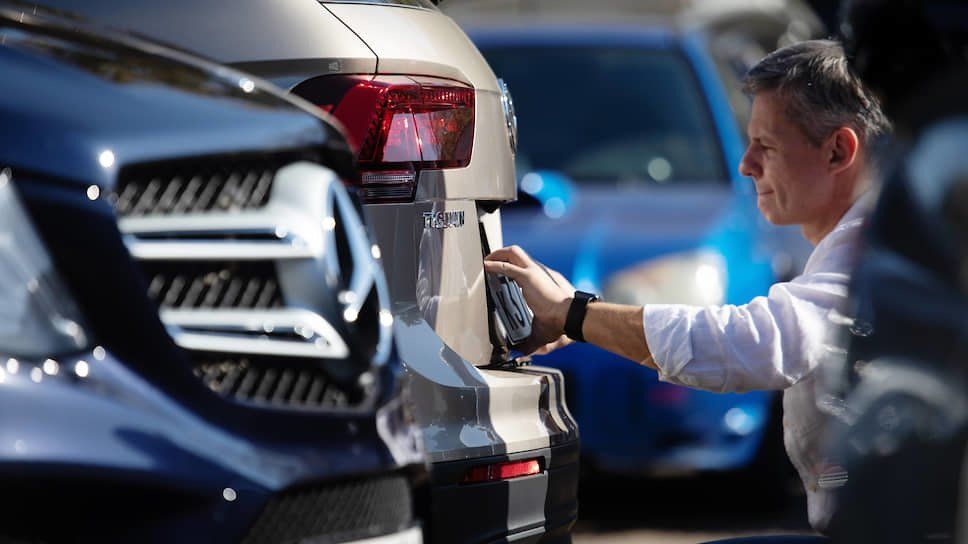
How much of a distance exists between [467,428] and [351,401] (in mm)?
878

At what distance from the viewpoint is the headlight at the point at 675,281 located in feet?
19.4

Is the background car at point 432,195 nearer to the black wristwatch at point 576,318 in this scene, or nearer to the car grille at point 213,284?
the black wristwatch at point 576,318

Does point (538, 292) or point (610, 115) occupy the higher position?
point (538, 292)

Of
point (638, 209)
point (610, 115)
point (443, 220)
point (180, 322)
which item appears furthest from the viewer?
point (610, 115)

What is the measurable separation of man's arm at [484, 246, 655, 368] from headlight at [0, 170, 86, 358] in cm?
132

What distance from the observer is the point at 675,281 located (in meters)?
5.98

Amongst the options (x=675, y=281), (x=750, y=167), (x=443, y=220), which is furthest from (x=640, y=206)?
(x=443, y=220)

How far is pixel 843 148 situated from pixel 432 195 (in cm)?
75

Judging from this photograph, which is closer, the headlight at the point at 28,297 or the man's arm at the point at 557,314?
the headlight at the point at 28,297

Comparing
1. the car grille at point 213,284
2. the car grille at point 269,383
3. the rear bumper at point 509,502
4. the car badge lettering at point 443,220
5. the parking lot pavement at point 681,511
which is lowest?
the parking lot pavement at point 681,511

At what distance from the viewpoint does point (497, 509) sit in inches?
115

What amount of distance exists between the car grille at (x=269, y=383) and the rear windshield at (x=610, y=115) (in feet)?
16.3

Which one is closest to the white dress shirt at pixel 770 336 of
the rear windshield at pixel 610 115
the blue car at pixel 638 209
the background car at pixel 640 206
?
the background car at pixel 640 206

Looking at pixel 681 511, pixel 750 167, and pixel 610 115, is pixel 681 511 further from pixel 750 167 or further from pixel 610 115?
pixel 750 167
